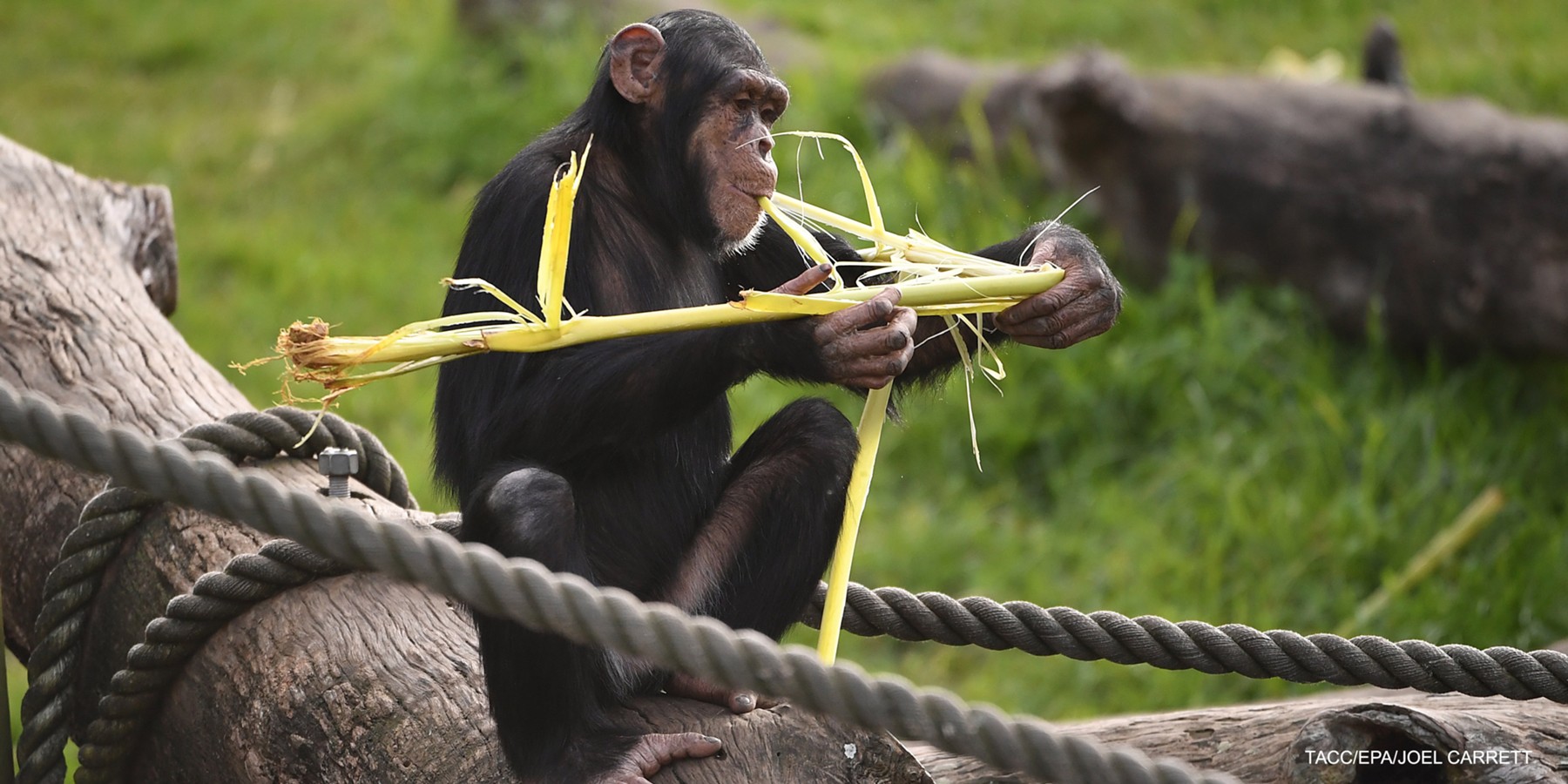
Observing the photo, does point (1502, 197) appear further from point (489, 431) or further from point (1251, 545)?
point (489, 431)

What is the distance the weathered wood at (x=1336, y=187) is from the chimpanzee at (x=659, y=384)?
382 cm

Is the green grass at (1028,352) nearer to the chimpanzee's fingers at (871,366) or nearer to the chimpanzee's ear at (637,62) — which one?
the chimpanzee's ear at (637,62)

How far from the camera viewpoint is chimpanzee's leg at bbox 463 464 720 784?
265 centimetres

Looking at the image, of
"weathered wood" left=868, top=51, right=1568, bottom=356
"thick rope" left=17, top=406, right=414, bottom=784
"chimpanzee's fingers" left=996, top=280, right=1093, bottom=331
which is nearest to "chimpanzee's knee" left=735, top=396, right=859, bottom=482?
"chimpanzee's fingers" left=996, top=280, right=1093, bottom=331

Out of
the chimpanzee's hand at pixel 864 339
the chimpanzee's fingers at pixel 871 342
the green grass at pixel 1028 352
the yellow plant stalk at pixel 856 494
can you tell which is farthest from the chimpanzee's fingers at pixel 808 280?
the green grass at pixel 1028 352

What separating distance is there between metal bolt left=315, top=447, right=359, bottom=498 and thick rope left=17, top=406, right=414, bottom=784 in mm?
89

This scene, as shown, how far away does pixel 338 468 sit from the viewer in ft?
10.4

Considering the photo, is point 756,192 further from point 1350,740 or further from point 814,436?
point 1350,740

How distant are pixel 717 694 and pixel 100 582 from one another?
1416mm

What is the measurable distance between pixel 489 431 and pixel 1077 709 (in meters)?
3.30

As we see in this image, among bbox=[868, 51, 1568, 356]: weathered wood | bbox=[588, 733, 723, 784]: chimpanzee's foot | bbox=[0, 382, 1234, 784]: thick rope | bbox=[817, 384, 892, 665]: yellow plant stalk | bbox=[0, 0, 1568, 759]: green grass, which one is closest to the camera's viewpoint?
bbox=[0, 382, 1234, 784]: thick rope

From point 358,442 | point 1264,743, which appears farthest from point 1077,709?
point 358,442

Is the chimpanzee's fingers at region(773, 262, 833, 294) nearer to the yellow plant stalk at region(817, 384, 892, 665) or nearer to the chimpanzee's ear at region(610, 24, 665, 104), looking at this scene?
the yellow plant stalk at region(817, 384, 892, 665)

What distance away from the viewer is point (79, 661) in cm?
326
